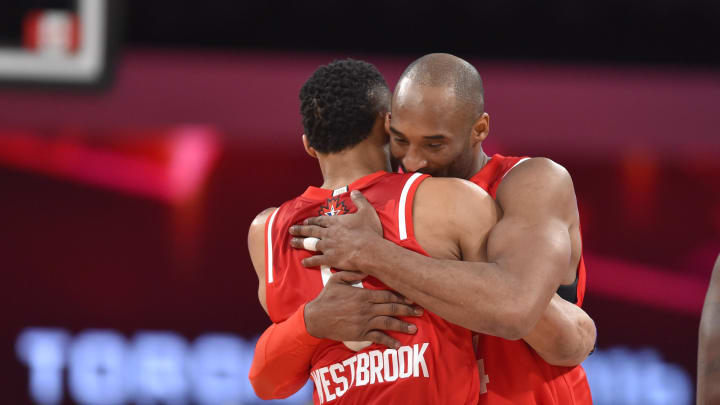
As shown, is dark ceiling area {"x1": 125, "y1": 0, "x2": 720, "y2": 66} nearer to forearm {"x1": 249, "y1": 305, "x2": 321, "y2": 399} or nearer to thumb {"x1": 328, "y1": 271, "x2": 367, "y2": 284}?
forearm {"x1": 249, "y1": 305, "x2": 321, "y2": 399}

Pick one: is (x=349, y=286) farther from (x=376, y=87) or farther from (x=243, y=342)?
(x=243, y=342)

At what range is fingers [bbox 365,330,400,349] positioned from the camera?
2262 mm

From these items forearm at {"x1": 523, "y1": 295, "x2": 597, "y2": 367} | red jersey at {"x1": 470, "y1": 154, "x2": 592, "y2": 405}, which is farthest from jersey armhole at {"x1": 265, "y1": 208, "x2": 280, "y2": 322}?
forearm at {"x1": 523, "y1": 295, "x2": 597, "y2": 367}

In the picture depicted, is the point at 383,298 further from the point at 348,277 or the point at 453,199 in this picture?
the point at 453,199

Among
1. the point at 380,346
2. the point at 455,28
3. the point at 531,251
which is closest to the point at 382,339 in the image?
the point at 380,346

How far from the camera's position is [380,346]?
2.29 m

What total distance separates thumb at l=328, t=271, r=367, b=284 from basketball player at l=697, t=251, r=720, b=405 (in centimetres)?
85

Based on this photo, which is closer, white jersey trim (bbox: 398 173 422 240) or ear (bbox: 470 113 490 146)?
white jersey trim (bbox: 398 173 422 240)

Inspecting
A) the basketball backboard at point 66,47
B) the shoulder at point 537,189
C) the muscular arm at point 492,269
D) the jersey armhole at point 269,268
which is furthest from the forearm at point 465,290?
the basketball backboard at point 66,47

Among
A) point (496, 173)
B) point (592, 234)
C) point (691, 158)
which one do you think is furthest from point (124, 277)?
point (496, 173)

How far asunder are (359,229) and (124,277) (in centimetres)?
505

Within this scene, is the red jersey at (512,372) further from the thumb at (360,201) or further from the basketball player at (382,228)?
the thumb at (360,201)

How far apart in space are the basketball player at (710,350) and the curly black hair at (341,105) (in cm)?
A: 96

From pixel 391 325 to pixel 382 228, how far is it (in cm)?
24
